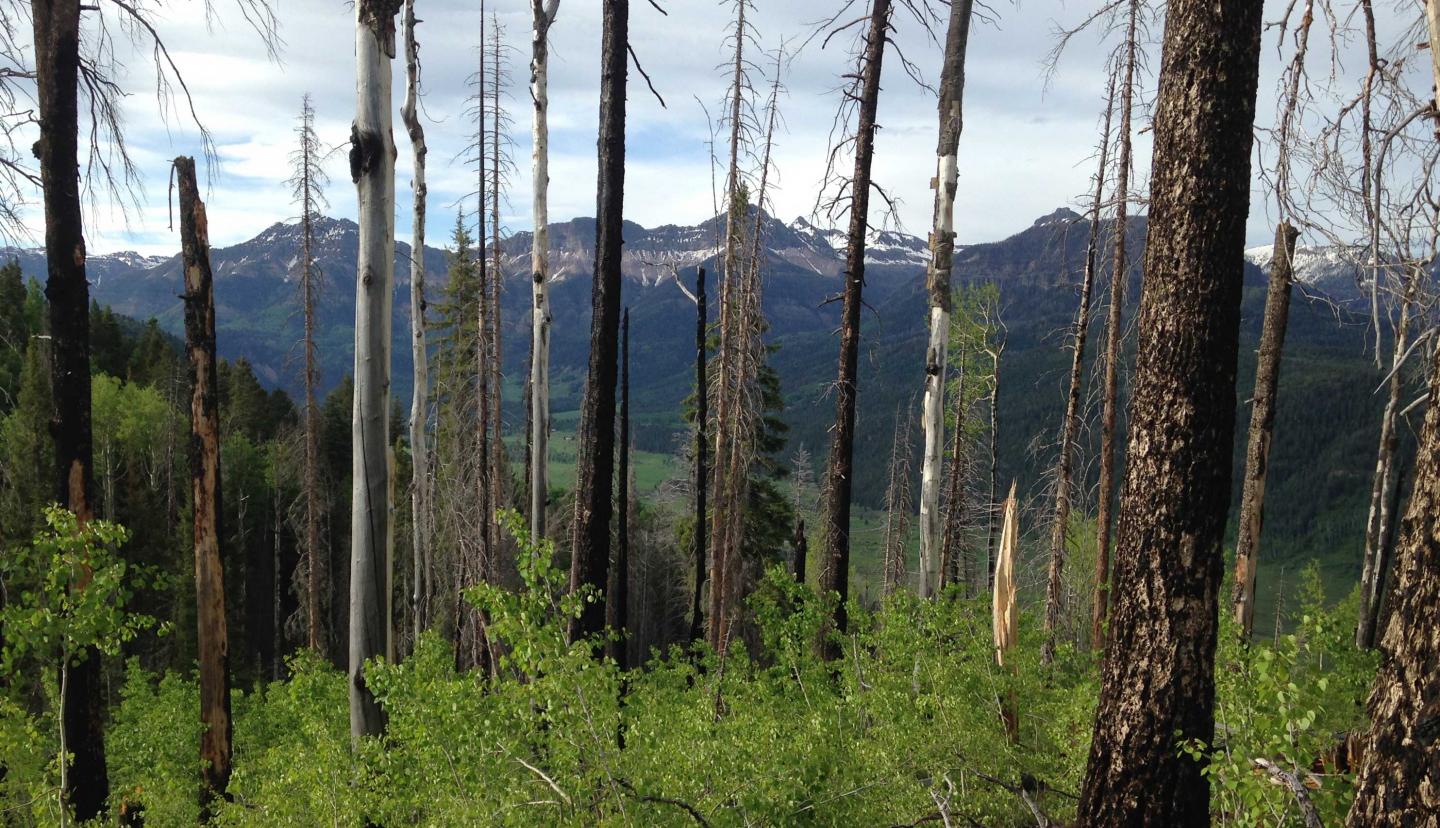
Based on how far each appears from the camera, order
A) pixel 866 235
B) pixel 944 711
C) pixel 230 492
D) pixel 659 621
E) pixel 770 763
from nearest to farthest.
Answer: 1. pixel 770 763
2. pixel 944 711
3. pixel 866 235
4. pixel 230 492
5. pixel 659 621

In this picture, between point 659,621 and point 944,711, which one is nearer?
point 944,711

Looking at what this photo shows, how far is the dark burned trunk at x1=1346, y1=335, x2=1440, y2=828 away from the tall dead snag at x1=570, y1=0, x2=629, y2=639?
570 cm

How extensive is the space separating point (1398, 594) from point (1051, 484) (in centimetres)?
1603

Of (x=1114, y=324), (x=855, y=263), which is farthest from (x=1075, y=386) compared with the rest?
(x=855, y=263)

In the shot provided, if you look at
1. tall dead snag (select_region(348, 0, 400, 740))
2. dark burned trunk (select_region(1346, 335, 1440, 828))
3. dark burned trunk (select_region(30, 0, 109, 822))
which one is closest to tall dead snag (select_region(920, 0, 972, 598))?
tall dead snag (select_region(348, 0, 400, 740))

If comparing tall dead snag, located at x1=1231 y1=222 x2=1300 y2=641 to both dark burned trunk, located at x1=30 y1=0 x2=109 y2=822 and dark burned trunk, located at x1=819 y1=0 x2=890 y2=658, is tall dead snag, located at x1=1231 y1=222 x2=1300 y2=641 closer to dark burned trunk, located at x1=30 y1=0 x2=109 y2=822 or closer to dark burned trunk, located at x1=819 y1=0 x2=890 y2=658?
dark burned trunk, located at x1=819 y1=0 x2=890 y2=658

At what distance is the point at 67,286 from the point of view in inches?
278

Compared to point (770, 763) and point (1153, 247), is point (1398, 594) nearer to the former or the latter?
point (1153, 247)

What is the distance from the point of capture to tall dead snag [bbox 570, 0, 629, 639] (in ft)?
25.0

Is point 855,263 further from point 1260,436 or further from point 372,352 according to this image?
point 372,352

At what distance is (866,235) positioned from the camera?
11.3m

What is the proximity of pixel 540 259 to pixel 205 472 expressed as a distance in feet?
16.4

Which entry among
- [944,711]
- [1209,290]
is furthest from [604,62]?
[944,711]

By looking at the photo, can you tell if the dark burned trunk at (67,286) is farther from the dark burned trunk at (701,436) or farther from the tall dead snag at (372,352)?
the dark burned trunk at (701,436)
